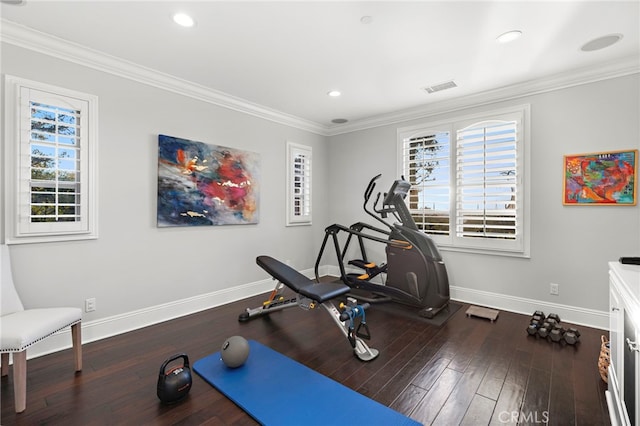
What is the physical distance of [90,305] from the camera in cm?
281

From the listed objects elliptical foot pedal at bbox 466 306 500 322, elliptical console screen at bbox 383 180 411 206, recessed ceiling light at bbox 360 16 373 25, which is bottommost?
elliptical foot pedal at bbox 466 306 500 322

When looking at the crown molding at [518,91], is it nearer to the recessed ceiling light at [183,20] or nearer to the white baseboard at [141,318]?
the recessed ceiling light at [183,20]

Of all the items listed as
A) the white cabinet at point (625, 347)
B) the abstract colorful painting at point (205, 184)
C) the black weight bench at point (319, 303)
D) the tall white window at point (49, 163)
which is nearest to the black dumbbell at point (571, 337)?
the white cabinet at point (625, 347)

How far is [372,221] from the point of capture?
495 centimetres

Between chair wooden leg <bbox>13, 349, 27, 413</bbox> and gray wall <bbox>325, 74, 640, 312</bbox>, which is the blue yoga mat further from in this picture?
gray wall <bbox>325, 74, 640, 312</bbox>

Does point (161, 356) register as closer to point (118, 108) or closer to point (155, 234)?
point (155, 234)

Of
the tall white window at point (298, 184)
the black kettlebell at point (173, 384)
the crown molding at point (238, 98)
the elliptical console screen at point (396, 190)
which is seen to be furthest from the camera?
the tall white window at point (298, 184)

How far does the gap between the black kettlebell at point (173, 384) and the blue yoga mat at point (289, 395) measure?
0.23 metres

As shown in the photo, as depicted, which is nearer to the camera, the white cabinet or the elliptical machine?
the white cabinet

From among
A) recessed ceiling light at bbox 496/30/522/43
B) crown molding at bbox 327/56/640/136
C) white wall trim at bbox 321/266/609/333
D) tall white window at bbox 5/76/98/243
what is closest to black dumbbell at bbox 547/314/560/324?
white wall trim at bbox 321/266/609/333

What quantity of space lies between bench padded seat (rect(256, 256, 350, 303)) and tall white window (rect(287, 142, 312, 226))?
1539mm

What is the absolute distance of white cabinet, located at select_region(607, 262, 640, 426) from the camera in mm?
1200

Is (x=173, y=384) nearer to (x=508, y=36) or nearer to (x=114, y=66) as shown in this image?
(x=114, y=66)

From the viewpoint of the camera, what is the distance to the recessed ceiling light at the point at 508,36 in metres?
2.45
